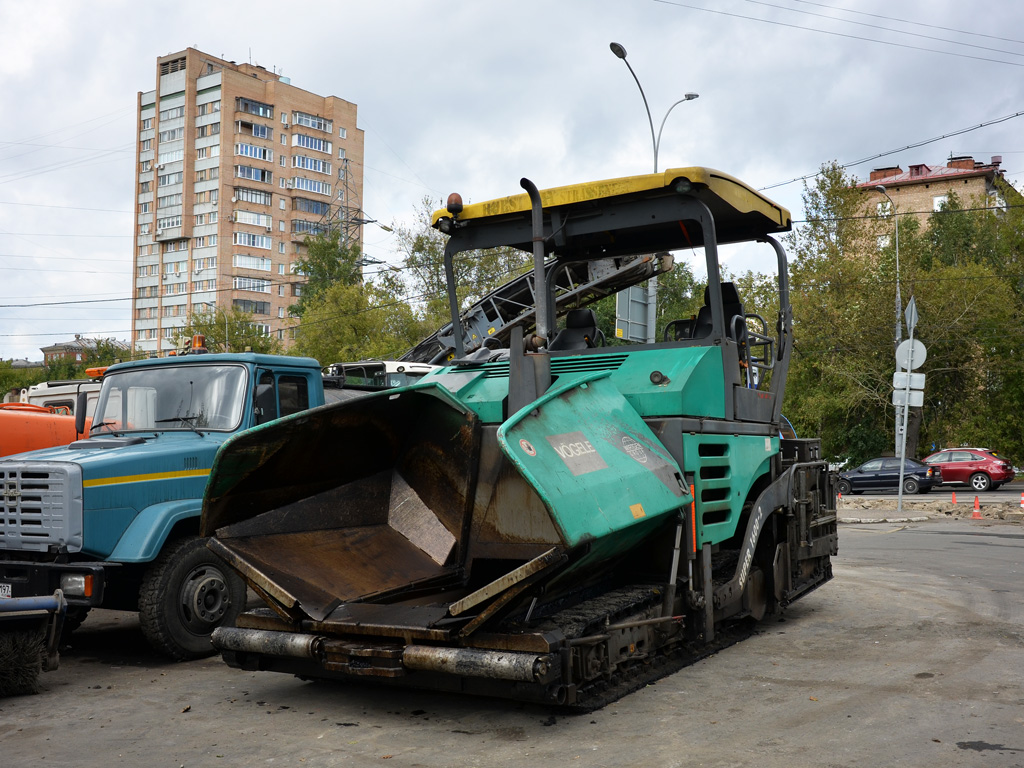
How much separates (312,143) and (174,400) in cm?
7244

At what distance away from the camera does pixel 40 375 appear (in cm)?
7012

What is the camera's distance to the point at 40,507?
6.64 meters

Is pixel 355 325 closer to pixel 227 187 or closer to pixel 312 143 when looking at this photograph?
pixel 227 187

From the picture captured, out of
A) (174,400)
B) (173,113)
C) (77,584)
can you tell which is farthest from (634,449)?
(173,113)

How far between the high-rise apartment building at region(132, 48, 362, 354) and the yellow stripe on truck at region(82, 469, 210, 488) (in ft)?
208

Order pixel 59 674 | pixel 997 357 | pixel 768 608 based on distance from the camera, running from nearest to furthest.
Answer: pixel 59 674 < pixel 768 608 < pixel 997 357

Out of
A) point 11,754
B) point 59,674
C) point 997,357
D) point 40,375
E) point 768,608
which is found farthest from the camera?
point 40,375

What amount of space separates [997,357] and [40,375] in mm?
64259

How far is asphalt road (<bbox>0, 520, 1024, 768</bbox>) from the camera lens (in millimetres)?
4496

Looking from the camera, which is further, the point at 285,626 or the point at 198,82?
the point at 198,82

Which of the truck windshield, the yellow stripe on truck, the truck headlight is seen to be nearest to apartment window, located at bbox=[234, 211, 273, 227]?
the truck windshield

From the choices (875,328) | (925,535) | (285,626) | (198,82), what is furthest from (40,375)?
(285,626)

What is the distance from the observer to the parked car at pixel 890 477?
28641mm

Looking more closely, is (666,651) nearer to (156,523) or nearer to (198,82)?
(156,523)
